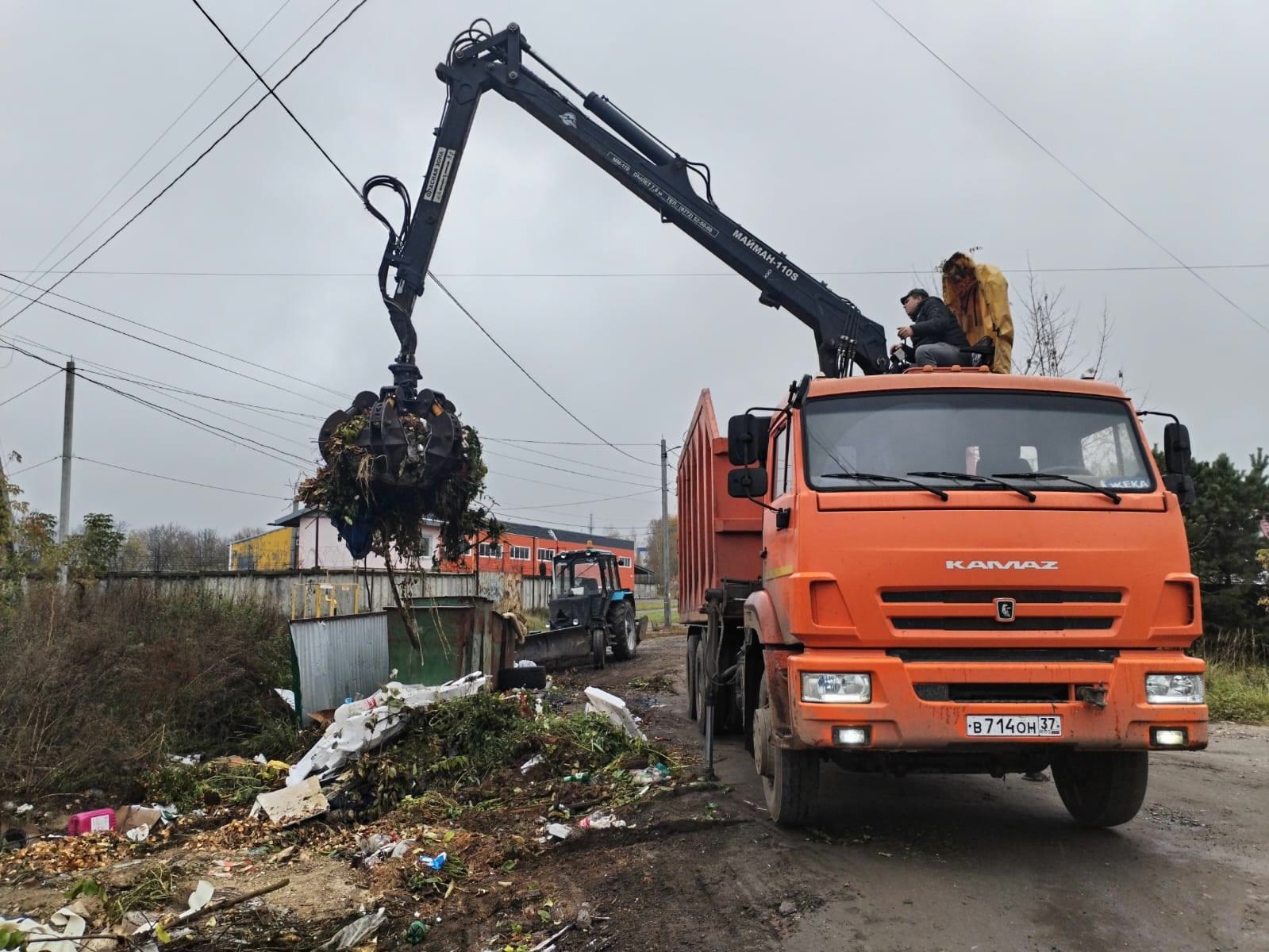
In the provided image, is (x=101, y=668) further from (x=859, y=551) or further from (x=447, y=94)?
(x=859, y=551)

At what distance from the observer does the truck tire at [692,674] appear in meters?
9.54

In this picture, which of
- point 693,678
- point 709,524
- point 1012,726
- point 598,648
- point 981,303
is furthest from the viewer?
point 598,648

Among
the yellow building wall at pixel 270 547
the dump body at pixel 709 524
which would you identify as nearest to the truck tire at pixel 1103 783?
the dump body at pixel 709 524

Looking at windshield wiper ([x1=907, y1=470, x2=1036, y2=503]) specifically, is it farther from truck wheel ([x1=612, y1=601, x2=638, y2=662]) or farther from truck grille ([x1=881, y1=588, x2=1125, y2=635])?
truck wheel ([x1=612, y1=601, x2=638, y2=662])

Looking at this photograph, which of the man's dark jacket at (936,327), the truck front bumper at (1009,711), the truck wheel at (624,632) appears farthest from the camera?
the truck wheel at (624,632)

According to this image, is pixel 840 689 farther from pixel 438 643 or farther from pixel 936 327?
pixel 438 643

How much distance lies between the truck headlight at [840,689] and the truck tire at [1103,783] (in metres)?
1.21

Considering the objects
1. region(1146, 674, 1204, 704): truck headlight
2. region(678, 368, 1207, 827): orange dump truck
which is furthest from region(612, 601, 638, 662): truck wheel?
region(1146, 674, 1204, 704): truck headlight

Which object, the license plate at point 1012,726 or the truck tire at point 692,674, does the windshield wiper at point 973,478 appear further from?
the truck tire at point 692,674

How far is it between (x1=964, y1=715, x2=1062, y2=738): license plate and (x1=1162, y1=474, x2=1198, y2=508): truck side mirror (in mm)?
1549

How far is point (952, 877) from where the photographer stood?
14.9 feet

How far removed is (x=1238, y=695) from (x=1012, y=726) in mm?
9162

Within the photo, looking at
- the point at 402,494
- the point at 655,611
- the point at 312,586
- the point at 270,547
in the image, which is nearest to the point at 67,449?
the point at 312,586

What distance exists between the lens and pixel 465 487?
8922 mm
